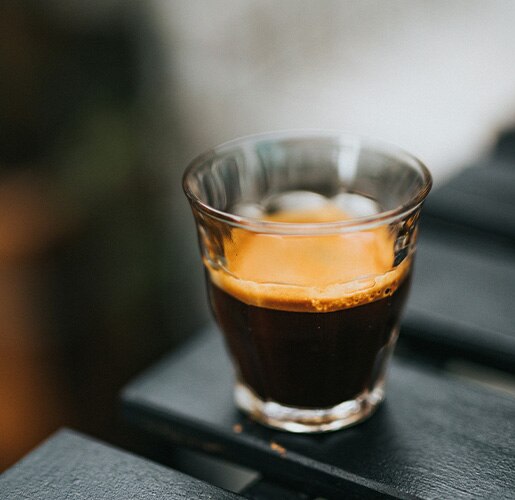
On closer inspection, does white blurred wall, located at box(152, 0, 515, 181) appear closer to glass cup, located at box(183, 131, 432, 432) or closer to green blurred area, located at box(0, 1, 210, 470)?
green blurred area, located at box(0, 1, 210, 470)

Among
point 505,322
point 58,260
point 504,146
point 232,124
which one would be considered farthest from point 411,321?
point 232,124

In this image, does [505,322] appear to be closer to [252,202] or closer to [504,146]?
[252,202]

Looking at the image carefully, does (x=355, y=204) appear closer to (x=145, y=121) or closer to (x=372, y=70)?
(x=145, y=121)

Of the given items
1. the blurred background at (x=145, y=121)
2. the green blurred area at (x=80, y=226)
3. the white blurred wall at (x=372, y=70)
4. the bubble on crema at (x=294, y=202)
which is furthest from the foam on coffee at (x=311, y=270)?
the white blurred wall at (x=372, y=70)

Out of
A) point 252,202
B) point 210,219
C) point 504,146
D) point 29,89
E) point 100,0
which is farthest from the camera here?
point 100,0

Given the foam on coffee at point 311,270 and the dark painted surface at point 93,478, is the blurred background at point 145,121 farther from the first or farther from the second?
the dark painted surface at point 93,478

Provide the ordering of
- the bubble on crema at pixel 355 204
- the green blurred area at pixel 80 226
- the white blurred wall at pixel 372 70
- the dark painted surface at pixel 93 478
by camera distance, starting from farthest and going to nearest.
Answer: the white blurred wall at pixel 372 70, the green blurred area at pixel 80 226, the bubble on crema at pixel 355 204, the dark painted surface at pixel 93 478

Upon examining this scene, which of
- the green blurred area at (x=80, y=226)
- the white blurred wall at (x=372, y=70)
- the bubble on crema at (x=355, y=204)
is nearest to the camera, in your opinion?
the bubble on crema at (x=355, y=204)
